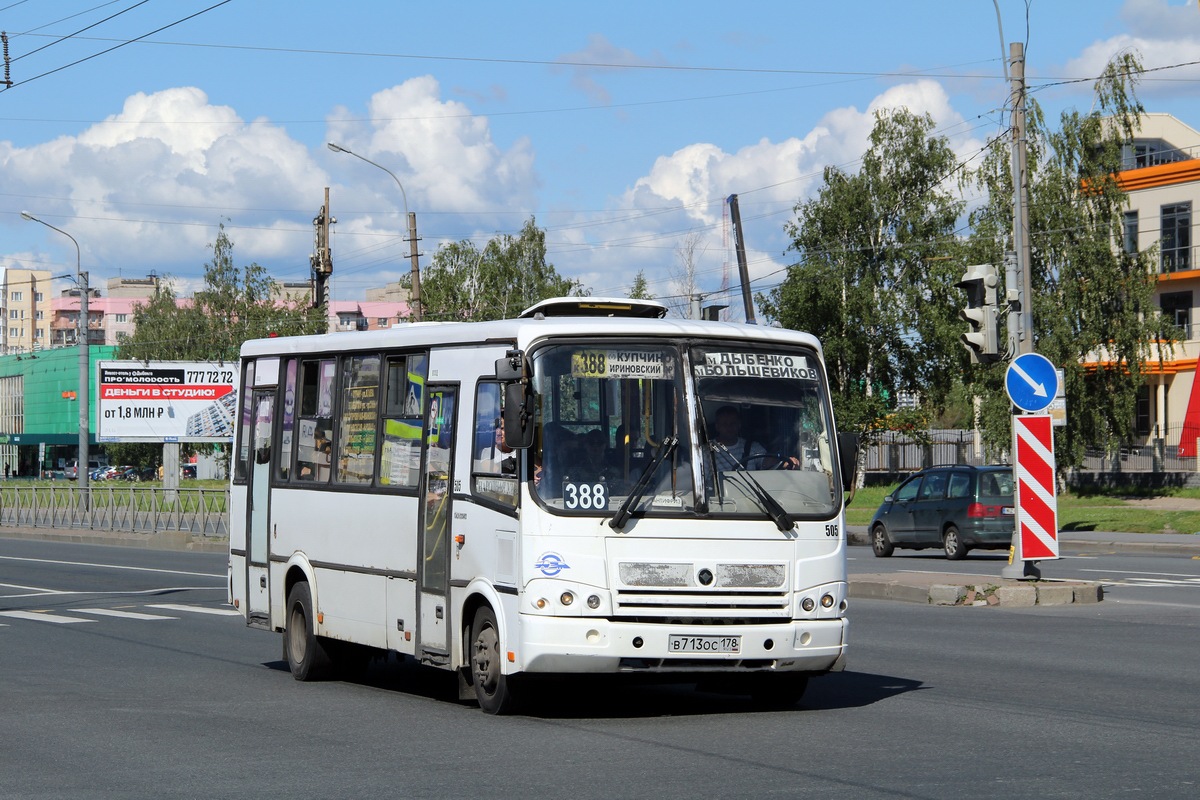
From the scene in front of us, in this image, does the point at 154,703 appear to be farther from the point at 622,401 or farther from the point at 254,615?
the point at 622,401

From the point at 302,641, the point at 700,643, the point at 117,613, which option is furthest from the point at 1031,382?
the point at 117,613

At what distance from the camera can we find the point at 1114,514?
4181 centimetres

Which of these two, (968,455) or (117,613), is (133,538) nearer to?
(117,613)

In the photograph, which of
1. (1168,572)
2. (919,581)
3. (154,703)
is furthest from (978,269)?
(154,703)

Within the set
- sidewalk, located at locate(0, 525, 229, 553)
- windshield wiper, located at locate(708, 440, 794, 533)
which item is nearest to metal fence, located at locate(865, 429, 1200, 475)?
sidewalk, located at locate(0, 525, 229, 553)

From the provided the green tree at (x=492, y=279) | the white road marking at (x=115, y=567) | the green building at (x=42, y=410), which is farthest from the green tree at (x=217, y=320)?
the white road marking at (x=115, y=567)

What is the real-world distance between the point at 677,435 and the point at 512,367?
1.12 metres

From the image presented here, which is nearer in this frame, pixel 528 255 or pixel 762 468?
pixel 762 468

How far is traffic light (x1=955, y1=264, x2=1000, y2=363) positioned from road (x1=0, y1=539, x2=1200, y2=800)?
3.89 metres

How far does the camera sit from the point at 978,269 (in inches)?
755

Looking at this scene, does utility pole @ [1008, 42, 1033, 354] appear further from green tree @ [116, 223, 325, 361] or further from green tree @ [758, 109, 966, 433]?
green tree @ [116, 223, 325, 361]

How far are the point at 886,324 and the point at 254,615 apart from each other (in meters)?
50.7

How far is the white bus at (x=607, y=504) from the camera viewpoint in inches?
388

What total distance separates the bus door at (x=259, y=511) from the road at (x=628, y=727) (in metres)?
0.55
